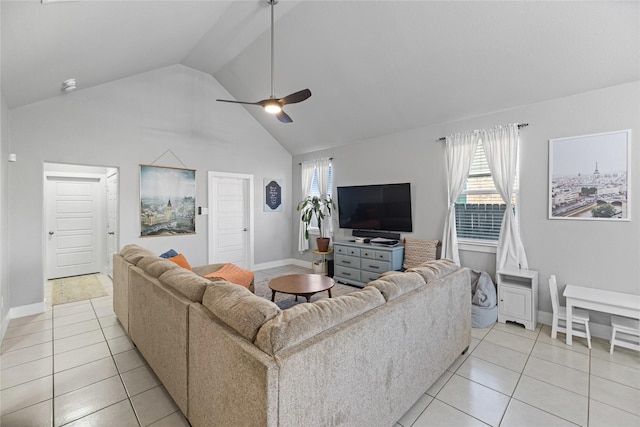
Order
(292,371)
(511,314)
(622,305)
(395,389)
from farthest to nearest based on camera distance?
(511,314)
(622,305)
(395,389)
(292,371)

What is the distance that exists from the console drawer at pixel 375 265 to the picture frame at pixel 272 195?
2.60 m

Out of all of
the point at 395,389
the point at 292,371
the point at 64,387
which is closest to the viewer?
the point at 292,371

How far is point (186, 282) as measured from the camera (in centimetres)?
183

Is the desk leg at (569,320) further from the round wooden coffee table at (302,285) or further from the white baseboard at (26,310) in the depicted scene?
the white baseboard at (26,310)

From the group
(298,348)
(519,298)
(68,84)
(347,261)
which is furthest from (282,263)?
(298,348)

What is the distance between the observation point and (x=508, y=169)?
11.5 feet

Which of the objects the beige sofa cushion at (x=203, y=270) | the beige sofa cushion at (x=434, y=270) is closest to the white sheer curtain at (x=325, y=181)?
the beige sofa cushion at (x=203, y=270)

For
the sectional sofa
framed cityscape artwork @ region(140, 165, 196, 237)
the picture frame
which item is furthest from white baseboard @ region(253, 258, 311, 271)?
the sectional sofa

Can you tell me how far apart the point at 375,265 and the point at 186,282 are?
10.6ft

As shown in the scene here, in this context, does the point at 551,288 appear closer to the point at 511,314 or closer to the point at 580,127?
the point at 511,314

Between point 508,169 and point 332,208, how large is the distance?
10.5 ft

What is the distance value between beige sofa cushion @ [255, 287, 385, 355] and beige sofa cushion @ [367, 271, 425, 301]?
11 centimetres

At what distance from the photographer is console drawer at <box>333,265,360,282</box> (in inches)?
189

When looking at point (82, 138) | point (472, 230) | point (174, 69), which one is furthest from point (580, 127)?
point (82, 138)
